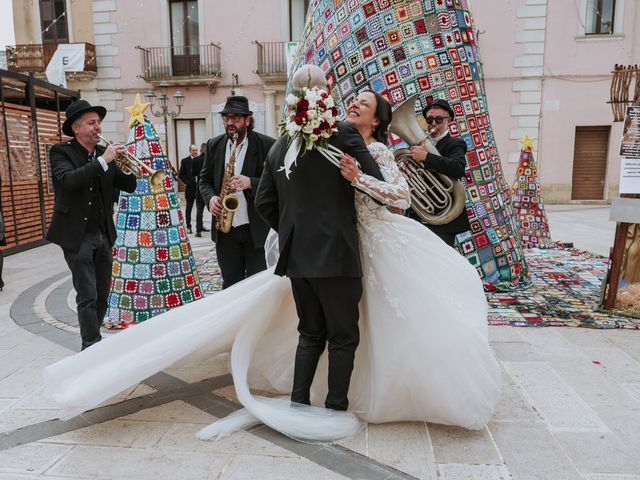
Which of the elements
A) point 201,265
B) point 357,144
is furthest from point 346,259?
point 201,265

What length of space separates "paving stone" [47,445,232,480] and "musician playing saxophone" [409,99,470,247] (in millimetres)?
2733

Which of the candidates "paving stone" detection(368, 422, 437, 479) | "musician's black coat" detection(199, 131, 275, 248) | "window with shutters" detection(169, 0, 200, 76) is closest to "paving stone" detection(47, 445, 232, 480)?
"paving stone" detection(368, 422, 437, 479)

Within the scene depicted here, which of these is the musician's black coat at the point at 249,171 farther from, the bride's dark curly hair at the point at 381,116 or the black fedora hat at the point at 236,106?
the bride's dark curly hair at the point at 381,116

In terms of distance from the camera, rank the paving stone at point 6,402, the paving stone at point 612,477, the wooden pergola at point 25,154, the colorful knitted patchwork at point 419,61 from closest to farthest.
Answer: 1. the paving stone at point 612,477
2. the paving stone at point 6,402
3. the colorful knitted patchwork at point 419,61
4. the wooden pergola at point 25,154

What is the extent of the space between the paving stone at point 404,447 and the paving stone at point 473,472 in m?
0.05

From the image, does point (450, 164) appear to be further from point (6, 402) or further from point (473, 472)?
point (6, 402)

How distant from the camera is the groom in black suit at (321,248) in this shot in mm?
2555

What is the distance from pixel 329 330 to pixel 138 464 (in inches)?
42.1

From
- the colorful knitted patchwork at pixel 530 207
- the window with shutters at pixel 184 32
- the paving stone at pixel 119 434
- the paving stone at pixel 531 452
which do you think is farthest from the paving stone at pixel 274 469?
the window with shutters at pixel 184 32

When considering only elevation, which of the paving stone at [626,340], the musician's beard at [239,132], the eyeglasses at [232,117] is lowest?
the paving stone at [626,340]

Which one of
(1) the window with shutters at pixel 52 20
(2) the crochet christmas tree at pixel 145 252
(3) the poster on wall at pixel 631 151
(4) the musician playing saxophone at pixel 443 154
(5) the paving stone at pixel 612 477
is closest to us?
(5) the paving stone at pixel 612 477

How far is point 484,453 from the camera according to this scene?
255 cm

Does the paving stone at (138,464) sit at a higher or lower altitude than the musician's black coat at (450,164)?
lower

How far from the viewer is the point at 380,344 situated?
271 cm
